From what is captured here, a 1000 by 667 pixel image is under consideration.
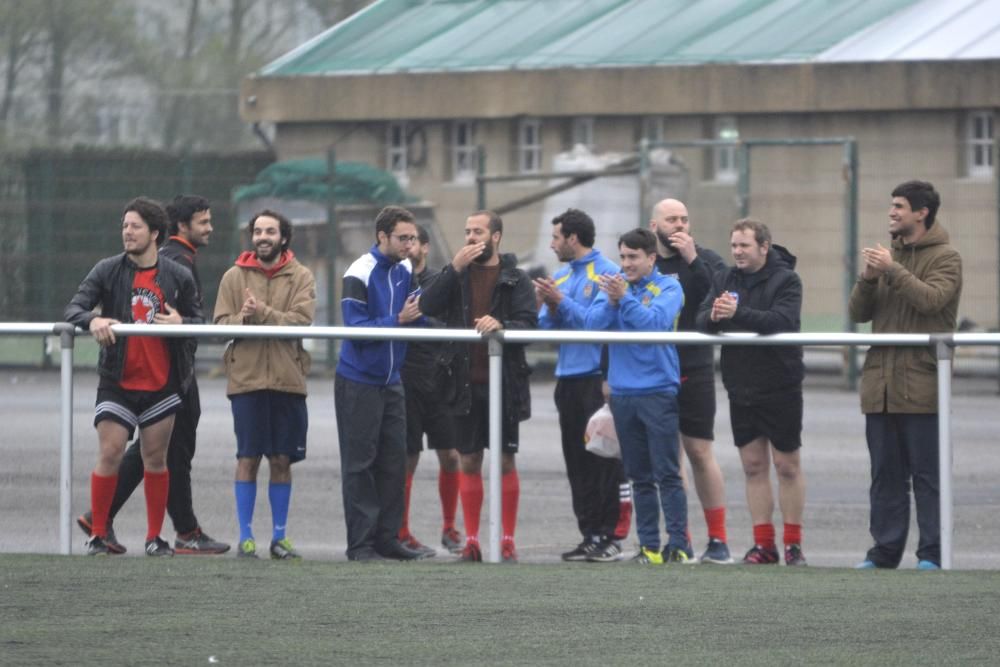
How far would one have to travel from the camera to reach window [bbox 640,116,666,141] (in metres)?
27.5

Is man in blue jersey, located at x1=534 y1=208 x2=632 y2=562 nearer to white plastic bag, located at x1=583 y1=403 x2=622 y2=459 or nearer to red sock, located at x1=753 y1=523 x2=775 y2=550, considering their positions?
white plastic bag, located at x1=583 y1=403 x2=622 y2=459

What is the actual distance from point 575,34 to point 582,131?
6.06 ft

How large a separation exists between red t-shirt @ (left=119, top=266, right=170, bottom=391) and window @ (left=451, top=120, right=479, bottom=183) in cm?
1767

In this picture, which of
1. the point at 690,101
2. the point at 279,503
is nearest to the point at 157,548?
the point at 279,503

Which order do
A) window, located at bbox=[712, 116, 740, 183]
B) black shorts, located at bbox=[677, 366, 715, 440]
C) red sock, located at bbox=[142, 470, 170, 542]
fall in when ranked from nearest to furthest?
1. red sock, located at bbox=[142, 470, 170, 542]
2. black shorts, located at bbox=[677, 366, 715, 440]
3. window, located at bbox=[712, 116, 740, 183]

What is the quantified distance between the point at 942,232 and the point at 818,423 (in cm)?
115

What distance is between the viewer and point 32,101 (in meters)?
36.0

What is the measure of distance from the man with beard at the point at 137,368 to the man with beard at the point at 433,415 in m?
1.23

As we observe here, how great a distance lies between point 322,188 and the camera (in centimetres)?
2417

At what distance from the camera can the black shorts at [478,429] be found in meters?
9.97

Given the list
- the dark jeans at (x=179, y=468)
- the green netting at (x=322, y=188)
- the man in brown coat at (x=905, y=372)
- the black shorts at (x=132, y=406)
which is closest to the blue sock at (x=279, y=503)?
the dark jeans at (x=179, y=468)

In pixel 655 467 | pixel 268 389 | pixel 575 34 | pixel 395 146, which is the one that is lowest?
pixel 655 467

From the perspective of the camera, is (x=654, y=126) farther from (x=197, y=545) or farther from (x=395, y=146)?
(x=197, y=545)

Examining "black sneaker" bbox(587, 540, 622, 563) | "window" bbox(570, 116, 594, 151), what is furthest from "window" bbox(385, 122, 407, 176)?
"black sneaker" bbox(587, 540, 622, 563)
